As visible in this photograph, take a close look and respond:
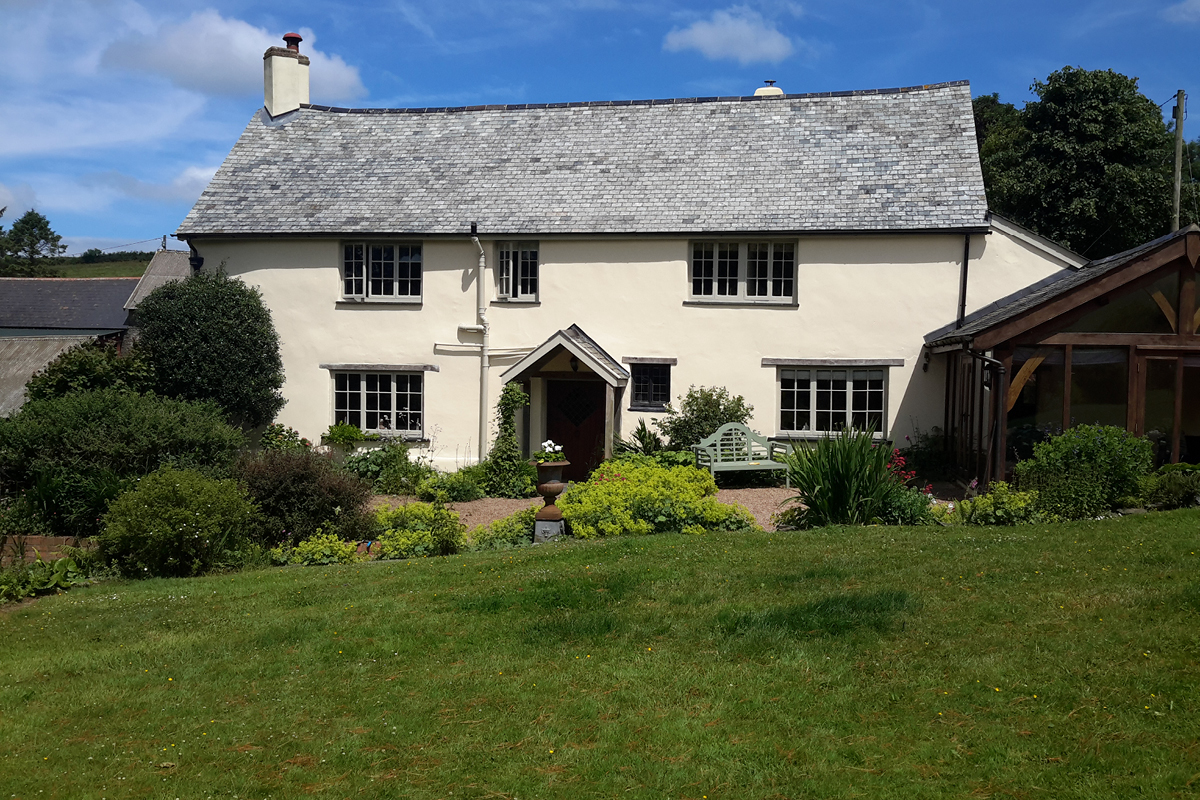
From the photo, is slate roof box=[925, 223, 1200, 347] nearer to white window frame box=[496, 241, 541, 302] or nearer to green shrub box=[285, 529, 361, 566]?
white window frame box=[496, 241, 541, 302]

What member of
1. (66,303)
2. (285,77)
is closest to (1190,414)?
(285,77)

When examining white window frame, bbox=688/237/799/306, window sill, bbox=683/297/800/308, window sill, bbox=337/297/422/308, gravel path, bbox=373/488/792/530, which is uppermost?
white window frame, bbox=688/237/799/306

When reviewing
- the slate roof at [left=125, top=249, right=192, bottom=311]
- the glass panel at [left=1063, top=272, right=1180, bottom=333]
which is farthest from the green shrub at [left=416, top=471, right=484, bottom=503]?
the slate roof at [left=125, top=249, right=192, bottom=311]

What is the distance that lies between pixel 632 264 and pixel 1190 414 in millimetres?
10434

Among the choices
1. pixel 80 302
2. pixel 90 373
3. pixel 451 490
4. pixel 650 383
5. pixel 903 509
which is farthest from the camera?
pixel 80 302

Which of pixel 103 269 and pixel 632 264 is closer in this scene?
pixel 632 264

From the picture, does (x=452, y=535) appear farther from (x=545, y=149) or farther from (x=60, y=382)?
(x=545, y=149)

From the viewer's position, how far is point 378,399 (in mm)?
21266

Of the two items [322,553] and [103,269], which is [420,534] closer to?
[322,553]

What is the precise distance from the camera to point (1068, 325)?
1510 cm

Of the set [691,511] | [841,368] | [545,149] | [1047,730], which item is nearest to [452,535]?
[691,511]

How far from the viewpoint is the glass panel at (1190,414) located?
1508 centimetres

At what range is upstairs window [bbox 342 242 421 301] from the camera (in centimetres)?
2111

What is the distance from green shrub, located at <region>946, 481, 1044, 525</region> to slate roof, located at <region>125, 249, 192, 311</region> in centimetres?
2363
